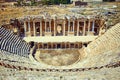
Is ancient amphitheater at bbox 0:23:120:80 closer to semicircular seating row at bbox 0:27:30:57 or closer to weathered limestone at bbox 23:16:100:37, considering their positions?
semicircular seating row at bbox 0:27:30:57

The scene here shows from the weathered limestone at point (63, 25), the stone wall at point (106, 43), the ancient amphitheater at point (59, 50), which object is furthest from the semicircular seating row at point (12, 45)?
the stone wall at point (106, 43)

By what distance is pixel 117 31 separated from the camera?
1305 inches

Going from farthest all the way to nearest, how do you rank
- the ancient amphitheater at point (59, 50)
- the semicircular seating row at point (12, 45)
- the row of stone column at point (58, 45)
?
the row of stone column at point (58, 45) < the semicircular seating row at point (12, 45) < the ancient amphitheater at point (59, 50)

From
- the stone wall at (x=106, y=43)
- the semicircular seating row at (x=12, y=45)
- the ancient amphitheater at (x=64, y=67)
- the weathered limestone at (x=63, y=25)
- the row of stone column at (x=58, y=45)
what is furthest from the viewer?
the weathered limestone at (x=63, y=25)

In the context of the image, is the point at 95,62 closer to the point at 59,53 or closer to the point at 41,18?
the point at 59,53

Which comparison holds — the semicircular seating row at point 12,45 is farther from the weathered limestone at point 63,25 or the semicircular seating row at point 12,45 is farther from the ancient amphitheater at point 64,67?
the weathered limestone at point 63,25

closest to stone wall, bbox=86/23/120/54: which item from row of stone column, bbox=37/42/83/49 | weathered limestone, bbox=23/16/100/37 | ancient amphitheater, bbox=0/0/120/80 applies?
ancient amphitheater, bbox=0/0/120/80

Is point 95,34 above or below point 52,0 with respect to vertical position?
below

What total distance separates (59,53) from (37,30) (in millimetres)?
9907

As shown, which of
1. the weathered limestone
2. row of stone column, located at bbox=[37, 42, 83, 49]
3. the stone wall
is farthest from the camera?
the weathered limestone

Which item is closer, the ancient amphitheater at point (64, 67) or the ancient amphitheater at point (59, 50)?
the ancient amphitheater at point (64, 67)

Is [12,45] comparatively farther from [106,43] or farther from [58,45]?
[106,43]

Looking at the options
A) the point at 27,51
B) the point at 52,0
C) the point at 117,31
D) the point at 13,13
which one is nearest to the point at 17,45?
the point at 27,51

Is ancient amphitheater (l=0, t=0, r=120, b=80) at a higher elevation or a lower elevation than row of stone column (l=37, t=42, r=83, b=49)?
higher
